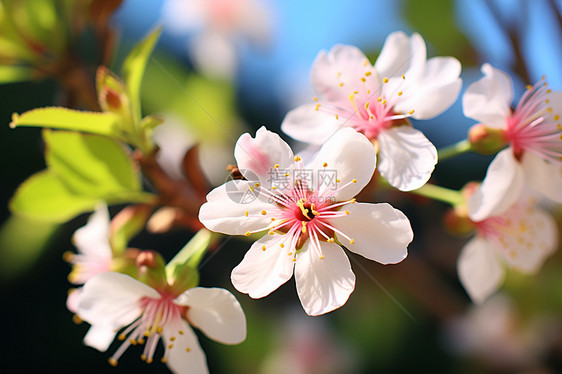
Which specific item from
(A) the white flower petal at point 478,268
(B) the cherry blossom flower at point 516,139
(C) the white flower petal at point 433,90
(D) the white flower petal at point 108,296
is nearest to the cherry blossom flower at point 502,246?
(A) the white flower petal at point 478,268

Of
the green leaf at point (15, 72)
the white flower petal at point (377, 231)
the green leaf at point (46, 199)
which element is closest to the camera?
the white flower petal at point (377, 231)

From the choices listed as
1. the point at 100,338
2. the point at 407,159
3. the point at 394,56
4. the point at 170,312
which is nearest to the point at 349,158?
the point at 407,159

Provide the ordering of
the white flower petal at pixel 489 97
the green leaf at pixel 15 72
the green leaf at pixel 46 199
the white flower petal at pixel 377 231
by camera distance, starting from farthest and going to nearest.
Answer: the green leaf at pixel 15 72
the green leaf at pixel 46 199
the white flower petal at pixel 489 97
the white flower petal at pixel 377 231

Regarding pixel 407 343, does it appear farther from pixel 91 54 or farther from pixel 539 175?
pixel 91 54

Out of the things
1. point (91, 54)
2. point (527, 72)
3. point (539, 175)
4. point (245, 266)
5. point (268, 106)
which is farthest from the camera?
point (268, 106)

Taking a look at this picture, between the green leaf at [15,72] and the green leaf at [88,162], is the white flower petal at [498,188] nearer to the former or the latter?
the green leaf at [88,162]

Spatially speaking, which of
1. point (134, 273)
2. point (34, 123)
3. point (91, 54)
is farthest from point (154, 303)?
point (91, 54)

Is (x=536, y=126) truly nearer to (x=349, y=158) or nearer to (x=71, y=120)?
(x=349, y=158)
